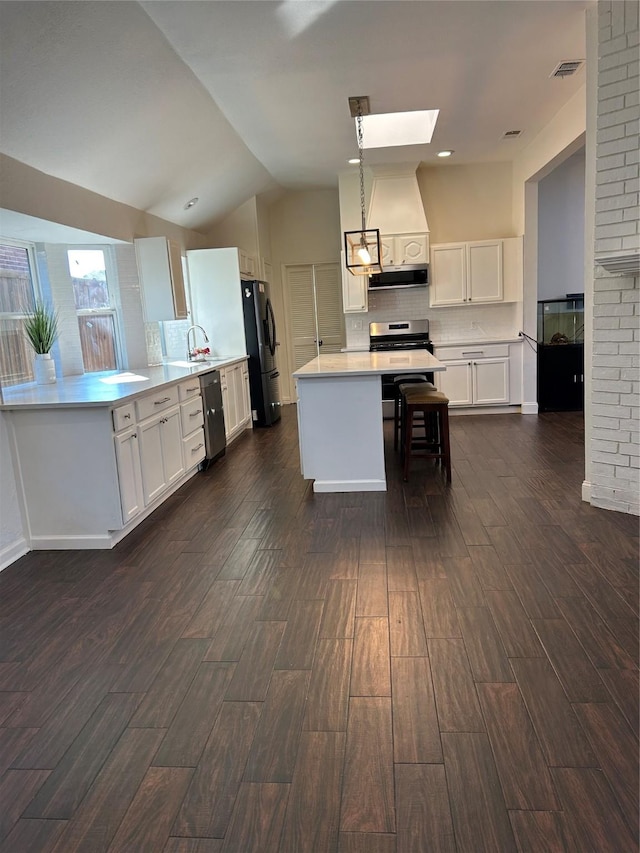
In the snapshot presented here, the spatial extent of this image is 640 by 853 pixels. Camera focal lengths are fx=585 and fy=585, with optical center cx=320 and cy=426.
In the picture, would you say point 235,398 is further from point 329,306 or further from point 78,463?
point 78,463

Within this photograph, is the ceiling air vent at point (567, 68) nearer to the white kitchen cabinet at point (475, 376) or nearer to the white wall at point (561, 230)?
the white wall at point (561, 230)

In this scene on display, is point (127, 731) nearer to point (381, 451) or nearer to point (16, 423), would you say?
point (16, 423)

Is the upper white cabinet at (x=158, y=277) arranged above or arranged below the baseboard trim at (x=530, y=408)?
above

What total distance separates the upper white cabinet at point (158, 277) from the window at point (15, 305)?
1.04m

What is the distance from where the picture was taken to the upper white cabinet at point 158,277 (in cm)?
525

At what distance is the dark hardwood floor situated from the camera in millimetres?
1512

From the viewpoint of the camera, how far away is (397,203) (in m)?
6.86

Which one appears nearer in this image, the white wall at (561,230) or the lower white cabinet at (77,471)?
the lower white cabinet at (77,471)

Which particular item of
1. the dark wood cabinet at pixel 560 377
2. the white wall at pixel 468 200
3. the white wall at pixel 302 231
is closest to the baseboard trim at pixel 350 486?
the dark wood cabinet at pixel 560 377

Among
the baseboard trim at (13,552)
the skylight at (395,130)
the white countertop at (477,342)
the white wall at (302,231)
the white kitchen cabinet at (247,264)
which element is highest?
the skylight at (395,130)

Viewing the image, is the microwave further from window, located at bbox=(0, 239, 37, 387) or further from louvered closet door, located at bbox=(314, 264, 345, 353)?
window, located at bbox=(0, 239, 37, 387)

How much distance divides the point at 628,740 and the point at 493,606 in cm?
84

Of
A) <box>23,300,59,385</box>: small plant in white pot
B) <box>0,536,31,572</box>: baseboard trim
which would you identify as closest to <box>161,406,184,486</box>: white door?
<box>23,300,59,385</box>: small plant in white pot

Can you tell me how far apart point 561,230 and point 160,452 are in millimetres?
5544
